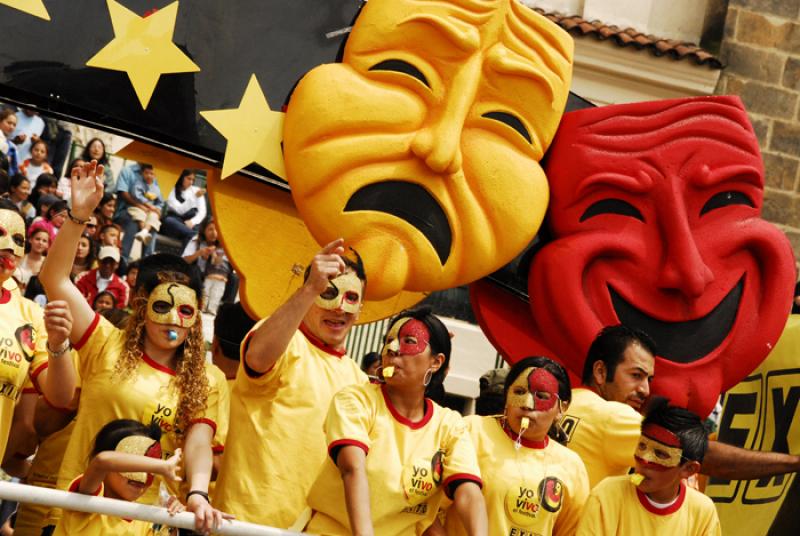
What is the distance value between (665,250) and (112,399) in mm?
2718

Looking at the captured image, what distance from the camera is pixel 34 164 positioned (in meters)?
9.93

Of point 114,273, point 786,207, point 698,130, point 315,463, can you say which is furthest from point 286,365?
point 786,207

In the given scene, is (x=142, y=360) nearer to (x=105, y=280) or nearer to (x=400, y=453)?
(x=400, y=453)

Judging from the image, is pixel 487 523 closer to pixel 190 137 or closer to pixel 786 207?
pixel 190 137

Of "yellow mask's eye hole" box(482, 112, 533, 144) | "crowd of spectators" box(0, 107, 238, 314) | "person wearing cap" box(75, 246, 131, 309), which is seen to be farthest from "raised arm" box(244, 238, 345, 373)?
"person wearing cap" box(75, 246, 131, 309)

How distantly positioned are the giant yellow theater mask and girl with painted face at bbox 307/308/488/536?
1.20m

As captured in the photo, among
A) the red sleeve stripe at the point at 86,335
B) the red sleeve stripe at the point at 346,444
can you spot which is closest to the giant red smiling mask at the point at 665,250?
the red sleeve stripe at the point at 346,444

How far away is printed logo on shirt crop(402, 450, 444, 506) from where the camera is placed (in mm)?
4719

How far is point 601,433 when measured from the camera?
532cm

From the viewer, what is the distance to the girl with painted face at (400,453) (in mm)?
4648

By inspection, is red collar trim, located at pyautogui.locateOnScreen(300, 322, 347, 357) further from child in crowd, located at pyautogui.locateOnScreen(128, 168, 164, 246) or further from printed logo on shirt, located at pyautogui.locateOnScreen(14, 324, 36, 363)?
child in crowd, located at pyautogui.locateOnScreen(128, 168, 164, 246)

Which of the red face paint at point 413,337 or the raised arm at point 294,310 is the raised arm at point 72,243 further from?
the red face paint at point 413,337

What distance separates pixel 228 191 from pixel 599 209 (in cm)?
163

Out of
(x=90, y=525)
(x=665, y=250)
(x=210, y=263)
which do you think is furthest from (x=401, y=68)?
(x=210, y=263)
